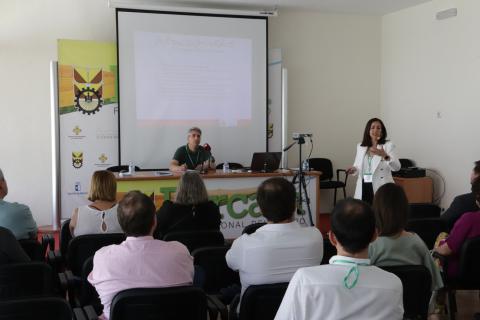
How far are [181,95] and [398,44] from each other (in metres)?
3.44

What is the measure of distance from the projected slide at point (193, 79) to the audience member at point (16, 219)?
12.3 feet

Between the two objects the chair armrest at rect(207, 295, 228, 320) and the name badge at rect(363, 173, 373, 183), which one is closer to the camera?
the chair armrest at rect(207, 295, 228, 320)

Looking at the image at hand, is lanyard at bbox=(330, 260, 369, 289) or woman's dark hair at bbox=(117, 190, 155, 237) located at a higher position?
woman's dark hair at bbox=(117, 190, 155, 237)

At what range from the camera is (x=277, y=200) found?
98.3 inches

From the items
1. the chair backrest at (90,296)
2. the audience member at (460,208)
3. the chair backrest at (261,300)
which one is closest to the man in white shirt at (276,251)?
the chair backrest at (261,300)

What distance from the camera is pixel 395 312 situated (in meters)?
1.71

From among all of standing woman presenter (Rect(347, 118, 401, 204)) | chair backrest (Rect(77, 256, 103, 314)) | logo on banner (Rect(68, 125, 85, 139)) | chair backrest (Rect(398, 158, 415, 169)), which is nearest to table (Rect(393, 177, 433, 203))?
chair backrest (Rect(398, 158, 415, 169))

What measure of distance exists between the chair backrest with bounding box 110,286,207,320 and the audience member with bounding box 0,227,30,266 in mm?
1065

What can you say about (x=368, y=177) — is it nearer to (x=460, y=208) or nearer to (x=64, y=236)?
(x=460, y=208)

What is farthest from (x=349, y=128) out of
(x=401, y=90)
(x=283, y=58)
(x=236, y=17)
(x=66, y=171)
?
(x=66, y=171)

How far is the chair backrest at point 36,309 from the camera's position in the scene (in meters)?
1.77

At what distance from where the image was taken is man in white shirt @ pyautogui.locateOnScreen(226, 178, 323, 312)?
93.5 inches

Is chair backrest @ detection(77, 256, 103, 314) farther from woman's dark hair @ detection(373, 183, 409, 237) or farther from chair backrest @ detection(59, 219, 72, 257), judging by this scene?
woman's dark hair @ detection(373, 183, 409, 237)

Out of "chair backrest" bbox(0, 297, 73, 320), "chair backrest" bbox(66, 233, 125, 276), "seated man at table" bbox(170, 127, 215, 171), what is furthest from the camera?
"seated man at table" bbox(170, 127, 215, 171)
